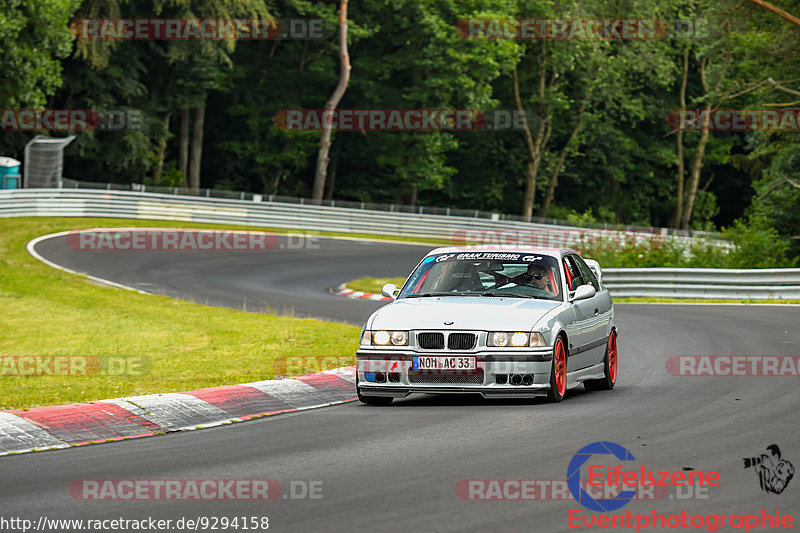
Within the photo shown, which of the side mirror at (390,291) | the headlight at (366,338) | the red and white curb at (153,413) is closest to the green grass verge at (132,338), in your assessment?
the red and white curb at (153,413)

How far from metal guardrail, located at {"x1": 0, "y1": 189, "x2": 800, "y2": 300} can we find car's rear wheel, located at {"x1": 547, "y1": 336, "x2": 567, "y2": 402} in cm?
1674

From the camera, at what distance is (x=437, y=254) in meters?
12.0

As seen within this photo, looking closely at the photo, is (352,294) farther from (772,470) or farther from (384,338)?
(772,470)

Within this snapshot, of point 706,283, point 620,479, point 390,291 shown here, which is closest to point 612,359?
point 390,291

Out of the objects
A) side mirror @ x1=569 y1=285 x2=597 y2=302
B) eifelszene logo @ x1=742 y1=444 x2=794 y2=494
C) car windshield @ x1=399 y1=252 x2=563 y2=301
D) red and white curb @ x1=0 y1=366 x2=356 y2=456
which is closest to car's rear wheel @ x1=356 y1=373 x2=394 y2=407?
red and white curb @ x1=0 y1=366 x2=356 y2=456

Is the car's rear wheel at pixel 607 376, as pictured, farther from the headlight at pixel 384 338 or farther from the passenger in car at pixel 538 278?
the headlight at pixel 384 338

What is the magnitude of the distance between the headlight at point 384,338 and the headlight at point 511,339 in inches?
30.0

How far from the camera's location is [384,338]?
1041 centimetres

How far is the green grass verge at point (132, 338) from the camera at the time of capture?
38.3ft

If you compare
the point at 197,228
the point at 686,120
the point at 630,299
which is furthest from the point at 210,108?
the point at 630,299

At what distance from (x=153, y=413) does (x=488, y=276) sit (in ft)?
13.1

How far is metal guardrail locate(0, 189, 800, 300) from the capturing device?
87.0 feet

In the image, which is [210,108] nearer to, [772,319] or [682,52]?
[682,52]

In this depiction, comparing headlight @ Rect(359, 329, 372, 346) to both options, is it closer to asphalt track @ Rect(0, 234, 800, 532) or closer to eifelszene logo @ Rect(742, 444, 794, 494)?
asphalt track @ Rect(0, 234, 800, 532)
